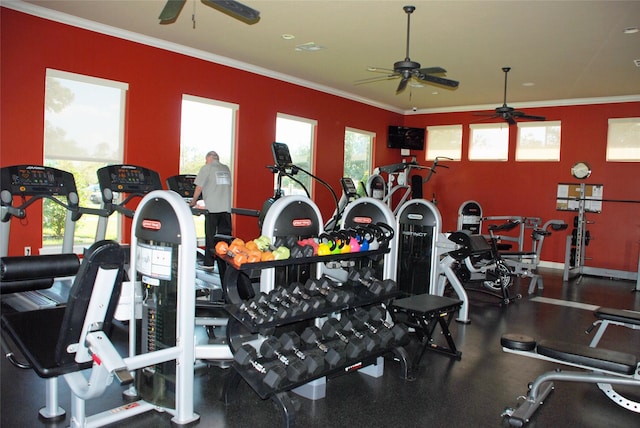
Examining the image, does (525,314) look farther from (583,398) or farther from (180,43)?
(180,43)

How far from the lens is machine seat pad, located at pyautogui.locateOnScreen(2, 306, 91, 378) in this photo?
2.00 metres

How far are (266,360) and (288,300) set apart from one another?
1.21 ft

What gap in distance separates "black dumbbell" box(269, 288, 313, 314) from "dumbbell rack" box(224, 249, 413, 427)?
35 mm

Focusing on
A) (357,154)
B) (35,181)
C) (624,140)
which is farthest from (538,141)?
(35,181)

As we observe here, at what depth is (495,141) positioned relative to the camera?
9.16 metres

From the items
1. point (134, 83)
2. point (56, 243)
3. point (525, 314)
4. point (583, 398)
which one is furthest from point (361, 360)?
point (134, 83)

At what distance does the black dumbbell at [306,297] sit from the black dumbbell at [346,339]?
0.24m

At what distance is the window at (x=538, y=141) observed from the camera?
8508 millimetres

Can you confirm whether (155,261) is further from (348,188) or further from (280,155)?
(348,188)

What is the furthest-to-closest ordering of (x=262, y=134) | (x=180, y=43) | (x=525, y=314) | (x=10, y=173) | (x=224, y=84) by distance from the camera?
(x=262, y=134) → (x=224, y=84) → (x=180, y=43) → (x=525, y=314) → (x=10, y=173)

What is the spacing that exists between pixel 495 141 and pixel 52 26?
7.60 metres

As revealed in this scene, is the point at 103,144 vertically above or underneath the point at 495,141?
underneath

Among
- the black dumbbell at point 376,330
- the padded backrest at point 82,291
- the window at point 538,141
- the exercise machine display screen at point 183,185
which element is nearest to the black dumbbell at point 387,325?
the black dumbbell at point 376,330

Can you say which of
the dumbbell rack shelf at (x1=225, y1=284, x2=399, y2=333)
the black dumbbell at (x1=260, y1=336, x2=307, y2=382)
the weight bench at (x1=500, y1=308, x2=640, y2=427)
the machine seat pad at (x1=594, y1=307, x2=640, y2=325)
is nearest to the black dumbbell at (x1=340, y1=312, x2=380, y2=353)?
the dumbbell rack shelf at (x1=225, y1=284, x2=399, y2=333)
